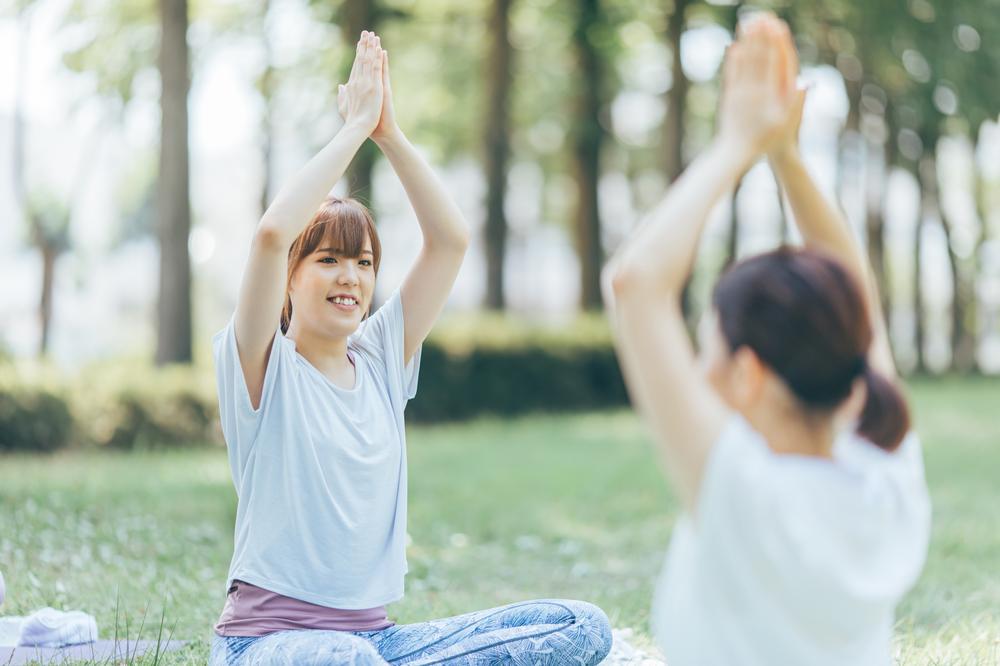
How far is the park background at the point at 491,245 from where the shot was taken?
642 cm

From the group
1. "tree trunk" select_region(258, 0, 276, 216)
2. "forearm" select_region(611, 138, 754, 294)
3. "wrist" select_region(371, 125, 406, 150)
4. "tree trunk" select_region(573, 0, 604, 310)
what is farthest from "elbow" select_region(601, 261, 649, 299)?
"tree trunk" select_region(573, 0, 604, 310)

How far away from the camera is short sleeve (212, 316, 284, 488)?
2746 millimetres

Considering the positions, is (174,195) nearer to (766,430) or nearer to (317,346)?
(317,346)

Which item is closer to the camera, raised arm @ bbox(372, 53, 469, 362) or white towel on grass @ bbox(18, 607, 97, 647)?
raised arm @ bbox(372, 53, 469, 362)

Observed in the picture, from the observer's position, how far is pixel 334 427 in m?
2.89

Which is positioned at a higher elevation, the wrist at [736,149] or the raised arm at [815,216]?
the wrist at [736,149]

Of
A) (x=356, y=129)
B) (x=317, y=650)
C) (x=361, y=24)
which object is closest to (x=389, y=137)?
(x=356, y=129)

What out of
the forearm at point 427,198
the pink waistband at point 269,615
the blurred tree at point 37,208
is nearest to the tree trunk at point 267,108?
the blurred tree at point 37,208

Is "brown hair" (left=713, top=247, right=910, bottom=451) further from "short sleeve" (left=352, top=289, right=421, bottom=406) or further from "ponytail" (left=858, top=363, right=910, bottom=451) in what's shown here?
"short sleeve" (left=352, top=289, right=421, bottom=406)

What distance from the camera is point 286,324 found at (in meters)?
3.18

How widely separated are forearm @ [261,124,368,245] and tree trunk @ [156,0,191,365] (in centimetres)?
1087

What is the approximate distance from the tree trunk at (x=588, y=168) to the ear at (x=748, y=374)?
16.8 meters

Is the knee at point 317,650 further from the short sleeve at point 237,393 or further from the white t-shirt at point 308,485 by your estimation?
the short sleeve at point 237,393

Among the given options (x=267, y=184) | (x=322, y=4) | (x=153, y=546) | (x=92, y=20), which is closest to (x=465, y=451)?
(x=153, y=546)
